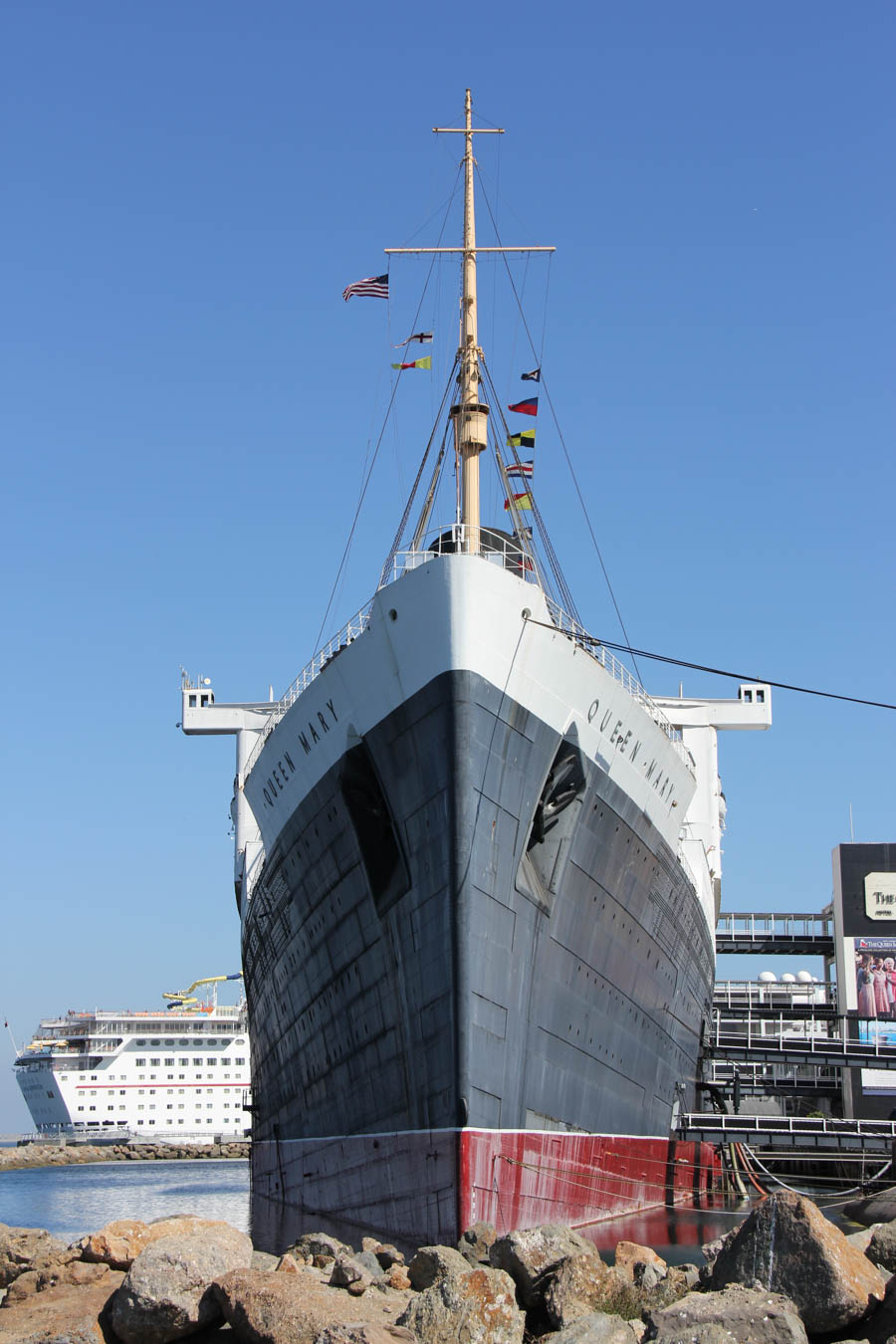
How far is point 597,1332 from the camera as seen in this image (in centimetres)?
771

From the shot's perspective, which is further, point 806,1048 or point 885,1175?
point 806,1048

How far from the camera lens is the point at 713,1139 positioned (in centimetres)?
2356

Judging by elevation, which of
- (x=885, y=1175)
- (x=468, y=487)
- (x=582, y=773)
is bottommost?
(x=885, y=1175)

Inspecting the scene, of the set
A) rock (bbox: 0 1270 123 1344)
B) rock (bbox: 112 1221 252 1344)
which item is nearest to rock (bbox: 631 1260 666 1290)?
rock (bbox: 112 1221 252 1344)

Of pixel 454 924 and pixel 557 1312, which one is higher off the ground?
pixel 454 924

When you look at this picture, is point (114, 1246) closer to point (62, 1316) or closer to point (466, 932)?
point (62, 1316)

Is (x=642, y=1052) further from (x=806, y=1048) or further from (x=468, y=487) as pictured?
(x=806, y=1048)

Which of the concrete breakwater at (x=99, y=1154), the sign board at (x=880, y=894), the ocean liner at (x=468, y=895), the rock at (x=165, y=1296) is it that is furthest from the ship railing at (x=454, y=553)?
the concrete breakwater at (x=99, y=1154)

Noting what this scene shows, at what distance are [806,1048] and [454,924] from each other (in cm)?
2014

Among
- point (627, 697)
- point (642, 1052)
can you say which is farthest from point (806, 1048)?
point (627, 697)

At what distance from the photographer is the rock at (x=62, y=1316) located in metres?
8.24

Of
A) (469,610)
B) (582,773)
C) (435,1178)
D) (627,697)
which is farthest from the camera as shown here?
(627,697)

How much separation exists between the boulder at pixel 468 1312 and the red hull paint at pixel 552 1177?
5.38 meters

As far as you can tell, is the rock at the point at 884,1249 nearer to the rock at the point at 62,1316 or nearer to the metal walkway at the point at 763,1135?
the rock at the point at 62,1316
